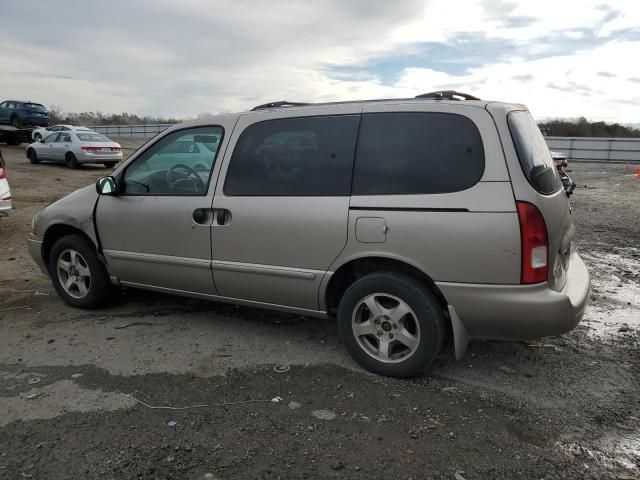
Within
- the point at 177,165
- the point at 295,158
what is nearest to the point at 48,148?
the point at 177,165

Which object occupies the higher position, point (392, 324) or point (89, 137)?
point (89, 137)

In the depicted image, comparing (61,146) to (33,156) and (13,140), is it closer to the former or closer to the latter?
(33,156)

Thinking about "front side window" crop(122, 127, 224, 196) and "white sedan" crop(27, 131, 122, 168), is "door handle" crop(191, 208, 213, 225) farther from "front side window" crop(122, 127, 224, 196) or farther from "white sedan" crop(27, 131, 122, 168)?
"white sedan" crop(27, 131, 122, 168)

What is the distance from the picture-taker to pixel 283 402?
3.22 meters

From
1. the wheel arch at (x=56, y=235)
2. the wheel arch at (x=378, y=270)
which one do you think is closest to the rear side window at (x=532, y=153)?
the wheel arch at (x=378, y=270)

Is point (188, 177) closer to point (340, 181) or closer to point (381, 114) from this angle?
point (340, 181)

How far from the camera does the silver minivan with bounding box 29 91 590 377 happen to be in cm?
307

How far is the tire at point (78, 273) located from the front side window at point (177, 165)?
2.54 ft

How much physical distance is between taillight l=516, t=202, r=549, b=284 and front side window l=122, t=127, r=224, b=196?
2333mm

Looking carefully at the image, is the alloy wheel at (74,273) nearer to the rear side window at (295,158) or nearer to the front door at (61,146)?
the rear side window at (295,158)

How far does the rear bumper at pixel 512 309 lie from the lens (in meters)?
3.05

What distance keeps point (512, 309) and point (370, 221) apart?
3.32 feet

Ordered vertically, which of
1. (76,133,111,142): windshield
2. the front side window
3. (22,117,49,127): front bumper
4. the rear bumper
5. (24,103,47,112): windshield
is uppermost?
(24,103,47,112): windshield

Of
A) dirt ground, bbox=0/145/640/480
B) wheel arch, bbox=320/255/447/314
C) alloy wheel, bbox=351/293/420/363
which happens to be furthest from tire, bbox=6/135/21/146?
alloy wheel, bbox=351/293/420/363
